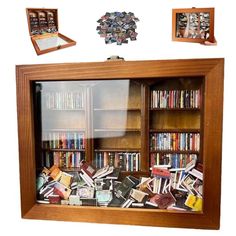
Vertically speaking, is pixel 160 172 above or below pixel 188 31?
below

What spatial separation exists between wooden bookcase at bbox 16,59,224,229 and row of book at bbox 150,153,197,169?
0.01m

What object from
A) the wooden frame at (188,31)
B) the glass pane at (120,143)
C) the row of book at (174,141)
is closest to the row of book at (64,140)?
the glass pane at (120,143)

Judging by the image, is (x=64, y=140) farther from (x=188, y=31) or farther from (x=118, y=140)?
(x=188, y=31)

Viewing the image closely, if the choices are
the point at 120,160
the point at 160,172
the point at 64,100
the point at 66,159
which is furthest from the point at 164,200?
the point at 64,100

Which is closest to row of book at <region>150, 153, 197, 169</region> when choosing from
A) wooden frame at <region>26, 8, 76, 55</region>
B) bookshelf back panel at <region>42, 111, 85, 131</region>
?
bookshelf back panel at <region>42, 111, 85, 131</region>

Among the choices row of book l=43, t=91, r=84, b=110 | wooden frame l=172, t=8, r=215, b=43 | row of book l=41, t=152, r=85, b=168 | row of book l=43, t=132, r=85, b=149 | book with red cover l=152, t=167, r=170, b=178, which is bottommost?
book with red cover l=152, t=167, r=170, b=178

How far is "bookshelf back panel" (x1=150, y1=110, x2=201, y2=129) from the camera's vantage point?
3.34ft

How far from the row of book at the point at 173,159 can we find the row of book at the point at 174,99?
0.21 m

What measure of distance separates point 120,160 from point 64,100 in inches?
14.6

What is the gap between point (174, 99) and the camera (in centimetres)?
104

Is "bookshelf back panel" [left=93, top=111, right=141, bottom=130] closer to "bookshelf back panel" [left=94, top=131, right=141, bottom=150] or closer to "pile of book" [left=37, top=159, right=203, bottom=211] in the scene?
"bookshelf back panel" [left=94, top=131, right=141, bottom=150]

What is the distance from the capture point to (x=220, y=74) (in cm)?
94

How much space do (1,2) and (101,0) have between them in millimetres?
478

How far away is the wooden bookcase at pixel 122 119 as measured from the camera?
958 mm
